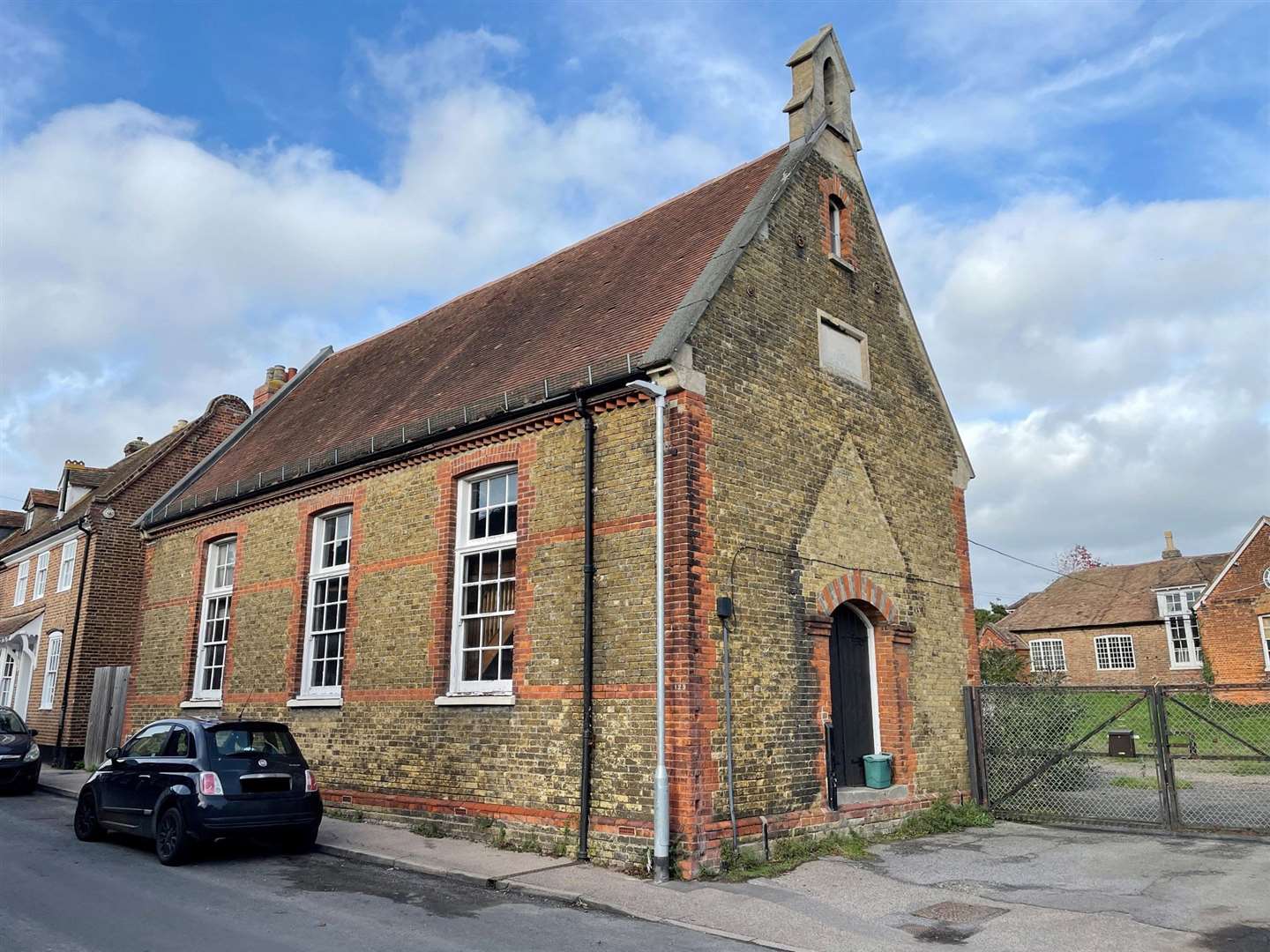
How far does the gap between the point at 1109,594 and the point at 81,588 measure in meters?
40.3

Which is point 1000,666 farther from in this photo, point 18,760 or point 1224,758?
point 18,760

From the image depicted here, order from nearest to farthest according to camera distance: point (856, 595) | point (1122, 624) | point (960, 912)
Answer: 1. point (960, 912)
2. point (856, 595)
3. point (1122, 624)

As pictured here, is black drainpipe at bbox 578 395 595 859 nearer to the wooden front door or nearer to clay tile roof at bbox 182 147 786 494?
clay tile roof at bbox 182 147 786 494

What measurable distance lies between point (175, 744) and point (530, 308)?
8.54 meters

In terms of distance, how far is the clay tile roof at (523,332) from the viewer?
1243 centimetres

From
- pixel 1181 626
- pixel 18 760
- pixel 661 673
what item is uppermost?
pixel 1181 626

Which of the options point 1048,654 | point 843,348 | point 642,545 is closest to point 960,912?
point 642,545

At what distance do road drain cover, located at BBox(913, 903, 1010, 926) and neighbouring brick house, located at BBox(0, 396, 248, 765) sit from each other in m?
18.9

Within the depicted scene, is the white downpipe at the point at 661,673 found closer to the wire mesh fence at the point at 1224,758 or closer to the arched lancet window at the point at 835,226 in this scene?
the arched lancet window at the point at 835,226

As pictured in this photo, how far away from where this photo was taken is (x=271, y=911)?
25.4 ft

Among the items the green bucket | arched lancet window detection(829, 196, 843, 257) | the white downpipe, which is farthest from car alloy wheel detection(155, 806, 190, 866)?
arched lancet window detection(829, 196, 843, 257)

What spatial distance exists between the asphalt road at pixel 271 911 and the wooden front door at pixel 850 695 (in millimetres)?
4846

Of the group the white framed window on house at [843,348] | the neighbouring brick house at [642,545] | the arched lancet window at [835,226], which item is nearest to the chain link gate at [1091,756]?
the neighbouring brick house at [642,545]

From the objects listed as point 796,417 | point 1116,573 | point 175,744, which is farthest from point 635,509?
point 1116,573
